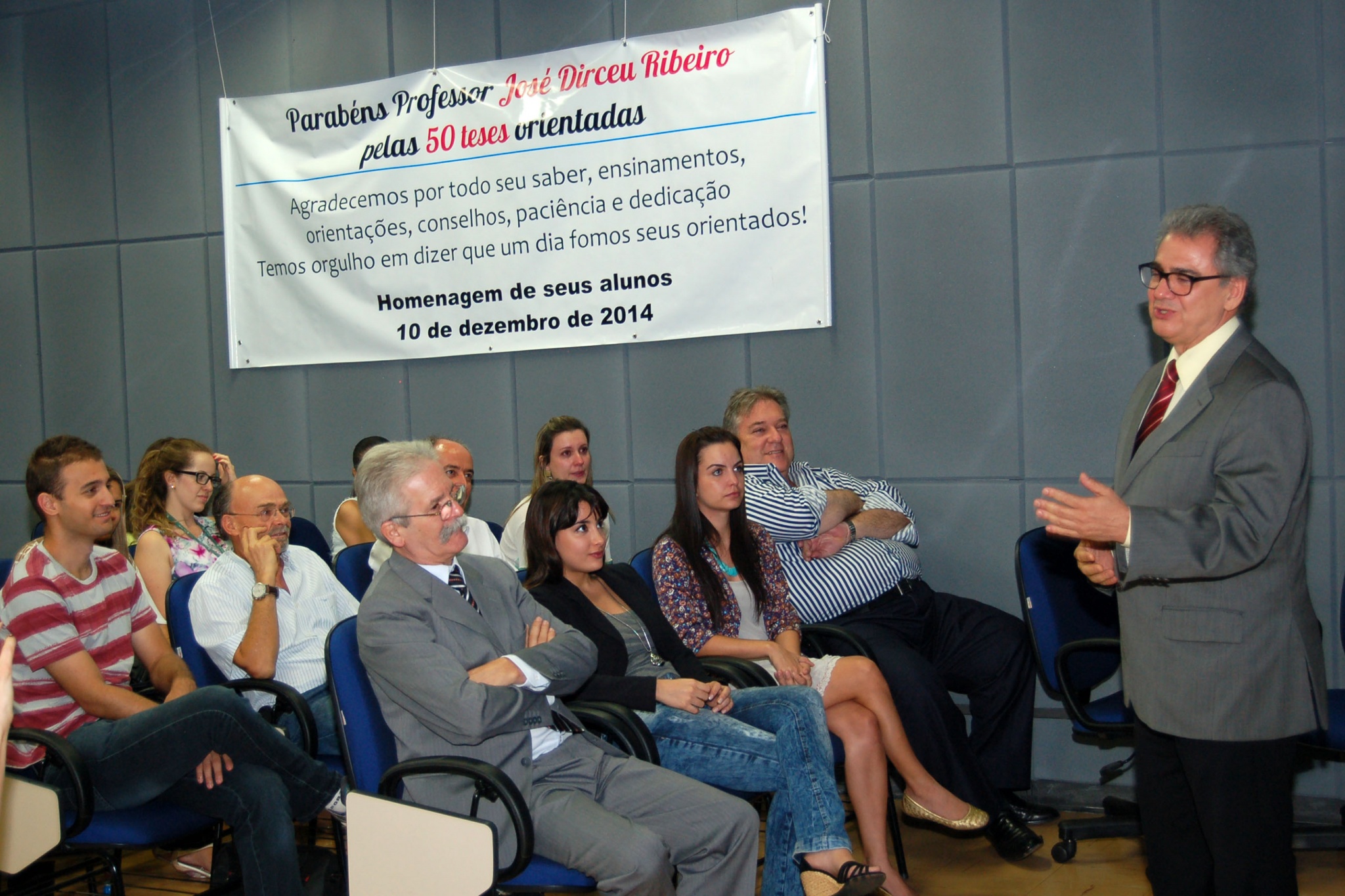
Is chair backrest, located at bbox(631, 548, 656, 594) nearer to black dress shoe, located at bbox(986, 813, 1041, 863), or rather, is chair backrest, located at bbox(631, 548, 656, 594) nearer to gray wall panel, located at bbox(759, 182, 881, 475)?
gray wall panel, located at bbox(759, 182, 881, 475)

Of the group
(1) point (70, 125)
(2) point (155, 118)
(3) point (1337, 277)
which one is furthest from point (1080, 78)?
(1) point (70, 125)

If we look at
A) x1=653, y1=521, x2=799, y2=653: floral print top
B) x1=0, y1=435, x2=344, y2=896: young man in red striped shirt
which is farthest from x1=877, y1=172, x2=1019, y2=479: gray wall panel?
x1=0, y1=435, x2=344, y2=896: young man in red striped shirt

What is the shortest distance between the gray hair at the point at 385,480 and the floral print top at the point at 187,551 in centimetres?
137

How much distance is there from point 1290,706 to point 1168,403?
0.61 metres

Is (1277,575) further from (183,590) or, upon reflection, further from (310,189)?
(310,189)

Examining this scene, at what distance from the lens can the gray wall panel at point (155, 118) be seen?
5059 mm

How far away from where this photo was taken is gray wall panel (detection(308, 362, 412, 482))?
4.79 meters

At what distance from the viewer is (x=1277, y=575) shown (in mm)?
2072

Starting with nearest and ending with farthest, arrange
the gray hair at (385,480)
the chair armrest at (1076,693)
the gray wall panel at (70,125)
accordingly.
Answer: the gray hair at (385,480) → the chair armrest at (1076,693) → the gray wall panel at (70,125)

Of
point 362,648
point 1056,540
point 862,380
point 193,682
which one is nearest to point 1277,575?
point 1056,540

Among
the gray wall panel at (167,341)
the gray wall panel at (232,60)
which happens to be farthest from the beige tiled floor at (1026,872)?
the gray wall panel at (232,60)

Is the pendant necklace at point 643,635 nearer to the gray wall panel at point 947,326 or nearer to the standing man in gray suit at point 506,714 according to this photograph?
the standing man in gray suit at point 506,714

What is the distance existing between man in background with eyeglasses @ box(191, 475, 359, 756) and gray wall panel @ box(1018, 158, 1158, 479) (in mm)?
2411

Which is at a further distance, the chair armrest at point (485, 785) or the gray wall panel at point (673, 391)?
the gray wall panel at point (673, 391)
